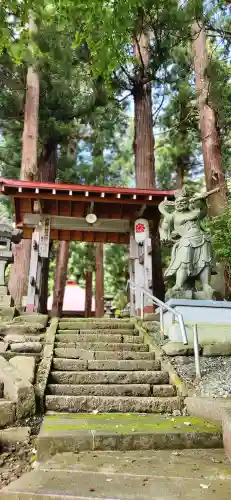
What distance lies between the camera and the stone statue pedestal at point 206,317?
5949mm

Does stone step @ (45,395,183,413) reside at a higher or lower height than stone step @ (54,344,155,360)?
lower

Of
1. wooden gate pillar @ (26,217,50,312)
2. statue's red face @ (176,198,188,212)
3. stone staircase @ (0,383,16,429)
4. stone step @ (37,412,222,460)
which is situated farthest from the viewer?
wooden gate pillar @ (26,217,50,312)

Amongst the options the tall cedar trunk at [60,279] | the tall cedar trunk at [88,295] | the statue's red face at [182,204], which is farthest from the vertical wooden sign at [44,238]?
the tall cedar trunk at [88,295]

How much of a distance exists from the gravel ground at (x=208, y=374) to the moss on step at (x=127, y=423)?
531mm

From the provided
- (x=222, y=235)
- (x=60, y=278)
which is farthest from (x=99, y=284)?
(x=222, y=235)

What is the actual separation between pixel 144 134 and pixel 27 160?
12.6ft

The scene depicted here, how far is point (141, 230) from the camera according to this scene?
31.9 ft

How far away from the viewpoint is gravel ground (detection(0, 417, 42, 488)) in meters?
2.84

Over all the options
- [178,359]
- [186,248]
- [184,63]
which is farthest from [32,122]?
[178,359]

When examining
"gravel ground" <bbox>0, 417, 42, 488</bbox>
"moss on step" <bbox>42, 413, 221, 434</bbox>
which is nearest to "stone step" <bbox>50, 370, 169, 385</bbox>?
"moss on step" <bbox>42, 413, 221, 434</bbox>

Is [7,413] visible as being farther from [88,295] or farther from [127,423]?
[88,295]

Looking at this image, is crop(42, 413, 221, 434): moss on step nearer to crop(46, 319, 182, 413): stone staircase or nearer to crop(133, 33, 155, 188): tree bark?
crop(46, 319, 182, 413): stone staircase

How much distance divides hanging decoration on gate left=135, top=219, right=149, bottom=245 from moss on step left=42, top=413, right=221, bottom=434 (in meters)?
5.94

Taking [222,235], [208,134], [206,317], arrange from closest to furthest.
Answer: [206,317], [222,235], [208,134]
